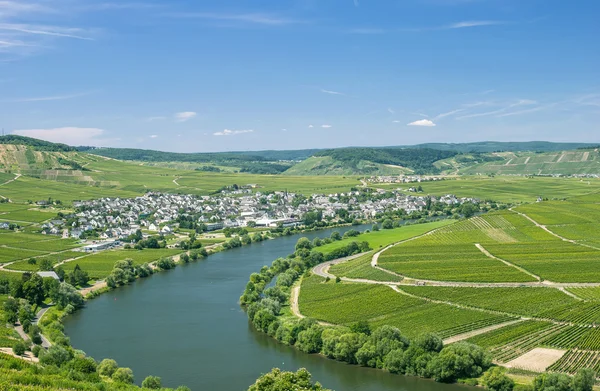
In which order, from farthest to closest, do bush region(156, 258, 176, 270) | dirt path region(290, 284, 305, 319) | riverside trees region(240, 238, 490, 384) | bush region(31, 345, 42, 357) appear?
bush region(156, 258, 176, 270) < dirt path region(290, 284, 305, 319) < bush region(31, 345, 42, 357) < riverside trees region(240, 238, 490, 384)

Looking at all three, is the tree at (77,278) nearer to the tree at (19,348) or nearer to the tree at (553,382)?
the tree at (19,348)

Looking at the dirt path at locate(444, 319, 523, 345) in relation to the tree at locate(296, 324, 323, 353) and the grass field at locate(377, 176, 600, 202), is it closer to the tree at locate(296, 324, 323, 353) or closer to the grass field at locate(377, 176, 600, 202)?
the tree at locate(296, 324, 323, 353)

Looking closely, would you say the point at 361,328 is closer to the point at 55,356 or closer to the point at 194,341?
the point at 194,341

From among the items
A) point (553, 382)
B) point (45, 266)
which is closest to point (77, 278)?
point (45, 266)

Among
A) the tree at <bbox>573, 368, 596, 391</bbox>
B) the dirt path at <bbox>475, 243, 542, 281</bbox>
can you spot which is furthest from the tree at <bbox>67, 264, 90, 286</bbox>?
the tree at <bbox>573, 368, 596, 391</bbox>

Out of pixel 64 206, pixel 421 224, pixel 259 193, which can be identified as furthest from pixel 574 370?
pixel 259 193

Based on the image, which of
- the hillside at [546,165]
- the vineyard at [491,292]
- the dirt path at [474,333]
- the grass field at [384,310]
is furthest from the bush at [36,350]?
the hillside at [546,165]
